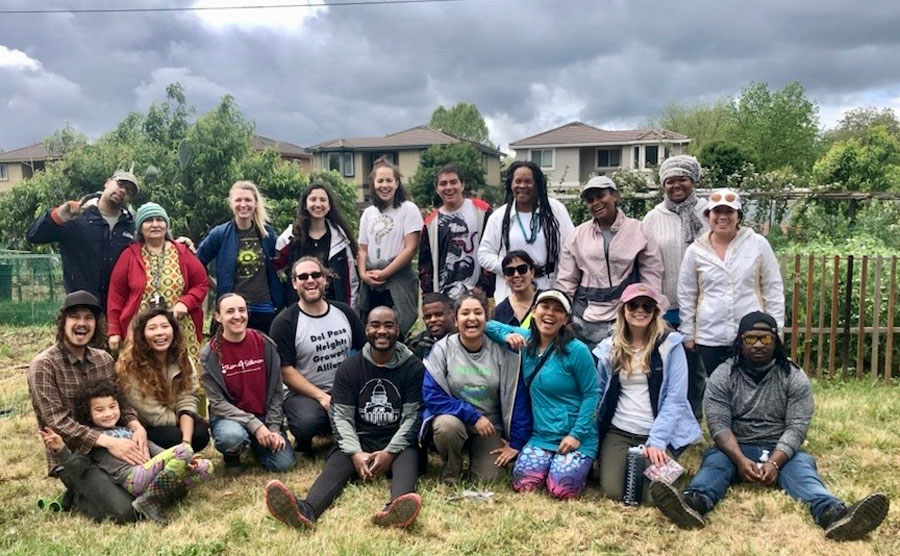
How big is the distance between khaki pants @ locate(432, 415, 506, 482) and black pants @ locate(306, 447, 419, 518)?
21 centimetres

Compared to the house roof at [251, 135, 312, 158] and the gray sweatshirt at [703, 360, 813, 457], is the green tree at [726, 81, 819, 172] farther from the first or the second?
the gray sweatshirt at [703, 360, 813, 457]

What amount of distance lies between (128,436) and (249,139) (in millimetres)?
15768

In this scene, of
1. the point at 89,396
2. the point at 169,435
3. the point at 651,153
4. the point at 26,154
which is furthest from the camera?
the point at 26,154

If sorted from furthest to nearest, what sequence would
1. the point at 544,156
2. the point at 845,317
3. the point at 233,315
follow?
the point at 544,156
the point at 845,317
the point at 233,315

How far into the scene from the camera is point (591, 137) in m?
47.1

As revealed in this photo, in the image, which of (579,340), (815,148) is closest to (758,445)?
(579,340)

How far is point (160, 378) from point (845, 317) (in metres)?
6.76

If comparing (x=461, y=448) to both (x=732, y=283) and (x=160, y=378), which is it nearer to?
(x=160, y=378)

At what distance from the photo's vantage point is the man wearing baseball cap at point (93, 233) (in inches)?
217

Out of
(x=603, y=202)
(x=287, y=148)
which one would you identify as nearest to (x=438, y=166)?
(x=287, y=148)

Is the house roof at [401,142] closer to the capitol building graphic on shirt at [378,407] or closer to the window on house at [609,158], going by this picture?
the window on house at [609,158]

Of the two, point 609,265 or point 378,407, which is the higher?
point 609,265

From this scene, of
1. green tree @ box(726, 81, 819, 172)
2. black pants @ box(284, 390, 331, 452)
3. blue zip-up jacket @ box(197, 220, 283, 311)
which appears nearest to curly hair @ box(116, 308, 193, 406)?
black pants @ box(284, 390, 331, 452)

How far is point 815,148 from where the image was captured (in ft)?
132
